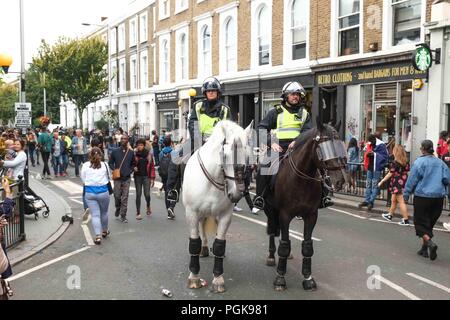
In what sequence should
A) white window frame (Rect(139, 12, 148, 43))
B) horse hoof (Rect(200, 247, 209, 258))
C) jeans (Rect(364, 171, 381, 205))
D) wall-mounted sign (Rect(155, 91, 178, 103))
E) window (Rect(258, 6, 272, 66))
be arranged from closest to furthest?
horse hoof (Rect(200, 247, 209, 258)), jeans (Rect(364, 171, 381, 205)), window (Rect(258, 6, 272, 66)), wall-mounted sign (Rect(155, 91, 178, 103)), white window frame (Rect(139, 12, 148, 43))

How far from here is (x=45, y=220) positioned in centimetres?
1100

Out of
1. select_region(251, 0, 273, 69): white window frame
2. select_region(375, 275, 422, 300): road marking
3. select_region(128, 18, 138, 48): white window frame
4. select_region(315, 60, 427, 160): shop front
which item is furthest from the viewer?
select_region(128, 18, 138, 48): white window frame

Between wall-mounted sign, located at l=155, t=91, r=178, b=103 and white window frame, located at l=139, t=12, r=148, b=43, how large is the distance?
17.3ft

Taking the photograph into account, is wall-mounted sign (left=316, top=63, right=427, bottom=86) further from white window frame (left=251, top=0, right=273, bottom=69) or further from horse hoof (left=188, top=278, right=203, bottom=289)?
horse hoof (left=188, top=278, right=203, bottom=289)

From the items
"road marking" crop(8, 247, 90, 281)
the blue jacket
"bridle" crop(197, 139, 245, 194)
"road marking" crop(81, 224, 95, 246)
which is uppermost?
"bridle" crop(197, 139, 245, 194)

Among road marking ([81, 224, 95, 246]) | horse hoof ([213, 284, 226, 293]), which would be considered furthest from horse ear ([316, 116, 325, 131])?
road marking ([81, 224, 95, 246])

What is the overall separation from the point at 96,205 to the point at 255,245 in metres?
3.13

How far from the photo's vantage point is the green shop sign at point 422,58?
45.7 feet

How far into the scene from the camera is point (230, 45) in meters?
25.2

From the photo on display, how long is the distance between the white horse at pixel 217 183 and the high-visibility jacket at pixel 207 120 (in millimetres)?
634

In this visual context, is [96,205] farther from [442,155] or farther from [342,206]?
[442,155]

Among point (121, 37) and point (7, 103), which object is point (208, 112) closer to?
point (121, 37)

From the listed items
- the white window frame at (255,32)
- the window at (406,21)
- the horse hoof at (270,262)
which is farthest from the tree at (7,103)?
the horse hoof at (270,262)

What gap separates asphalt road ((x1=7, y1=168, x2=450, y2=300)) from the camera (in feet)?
19.6
